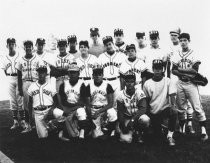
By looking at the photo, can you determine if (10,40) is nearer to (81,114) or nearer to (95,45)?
(95,45)

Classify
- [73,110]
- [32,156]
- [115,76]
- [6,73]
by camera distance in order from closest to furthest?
[32,156], [73,110], [115,76], [6,73]

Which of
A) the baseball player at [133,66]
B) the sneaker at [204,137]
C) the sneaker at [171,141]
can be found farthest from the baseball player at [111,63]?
the sneaker at [204,137]

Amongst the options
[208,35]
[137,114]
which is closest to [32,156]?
[137,114]

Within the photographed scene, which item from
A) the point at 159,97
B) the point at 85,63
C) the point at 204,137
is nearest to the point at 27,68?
the point at 85,63

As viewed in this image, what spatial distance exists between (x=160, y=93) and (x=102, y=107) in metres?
1.12

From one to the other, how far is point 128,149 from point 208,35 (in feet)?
9.12

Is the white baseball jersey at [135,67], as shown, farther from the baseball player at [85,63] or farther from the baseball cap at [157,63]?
the baseball cap at [157,63]

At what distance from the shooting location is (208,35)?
685cm

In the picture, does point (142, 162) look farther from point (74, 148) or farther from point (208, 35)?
point (208, 35)

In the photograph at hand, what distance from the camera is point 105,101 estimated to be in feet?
21.8

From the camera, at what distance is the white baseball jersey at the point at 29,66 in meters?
7.45

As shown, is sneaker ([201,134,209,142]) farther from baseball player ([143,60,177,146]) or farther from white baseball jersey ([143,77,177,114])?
white baseball jersey ([143,77,177,114])

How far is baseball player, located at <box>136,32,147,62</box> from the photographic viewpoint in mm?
7254

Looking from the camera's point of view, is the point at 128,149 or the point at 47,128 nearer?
the point at 128,149
